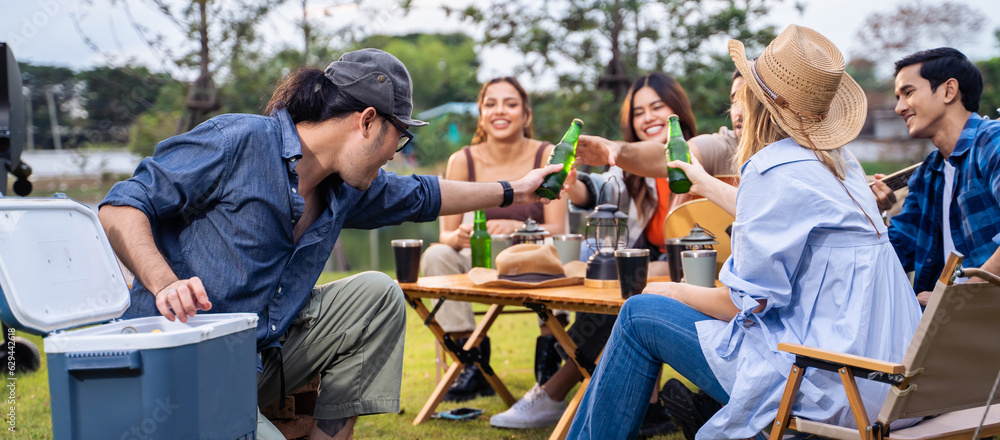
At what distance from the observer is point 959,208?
2.95m

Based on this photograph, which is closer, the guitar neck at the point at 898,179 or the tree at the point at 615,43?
the guitar neck at the point at 898,179

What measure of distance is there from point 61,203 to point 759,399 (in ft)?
5.83

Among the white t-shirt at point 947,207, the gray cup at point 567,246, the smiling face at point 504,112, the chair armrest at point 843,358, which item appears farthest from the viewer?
the smiling face at point 504,112

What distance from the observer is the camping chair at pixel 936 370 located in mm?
1679

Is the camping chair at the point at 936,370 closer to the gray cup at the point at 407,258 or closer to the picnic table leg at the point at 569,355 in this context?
the picnic table leg at the point at 569,355

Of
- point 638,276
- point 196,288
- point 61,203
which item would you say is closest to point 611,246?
point 638,276

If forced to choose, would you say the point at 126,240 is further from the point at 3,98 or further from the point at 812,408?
the point at 3,98

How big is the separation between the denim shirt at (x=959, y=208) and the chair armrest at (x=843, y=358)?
139 centimetres

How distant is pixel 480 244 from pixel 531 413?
0.82 m

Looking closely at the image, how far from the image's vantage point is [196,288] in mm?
1793

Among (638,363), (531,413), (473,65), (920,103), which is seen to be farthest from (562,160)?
→ (473,65)

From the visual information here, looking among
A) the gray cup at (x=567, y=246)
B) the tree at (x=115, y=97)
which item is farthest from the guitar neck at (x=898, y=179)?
the tree at (x=115, y=97)

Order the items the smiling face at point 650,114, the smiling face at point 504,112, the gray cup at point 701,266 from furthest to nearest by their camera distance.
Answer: the smiling face at point 504,112 → the smiling face at point 650,114 → the gray cup at point 701,266

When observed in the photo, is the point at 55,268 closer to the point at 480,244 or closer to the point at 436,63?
the point at 480,244
